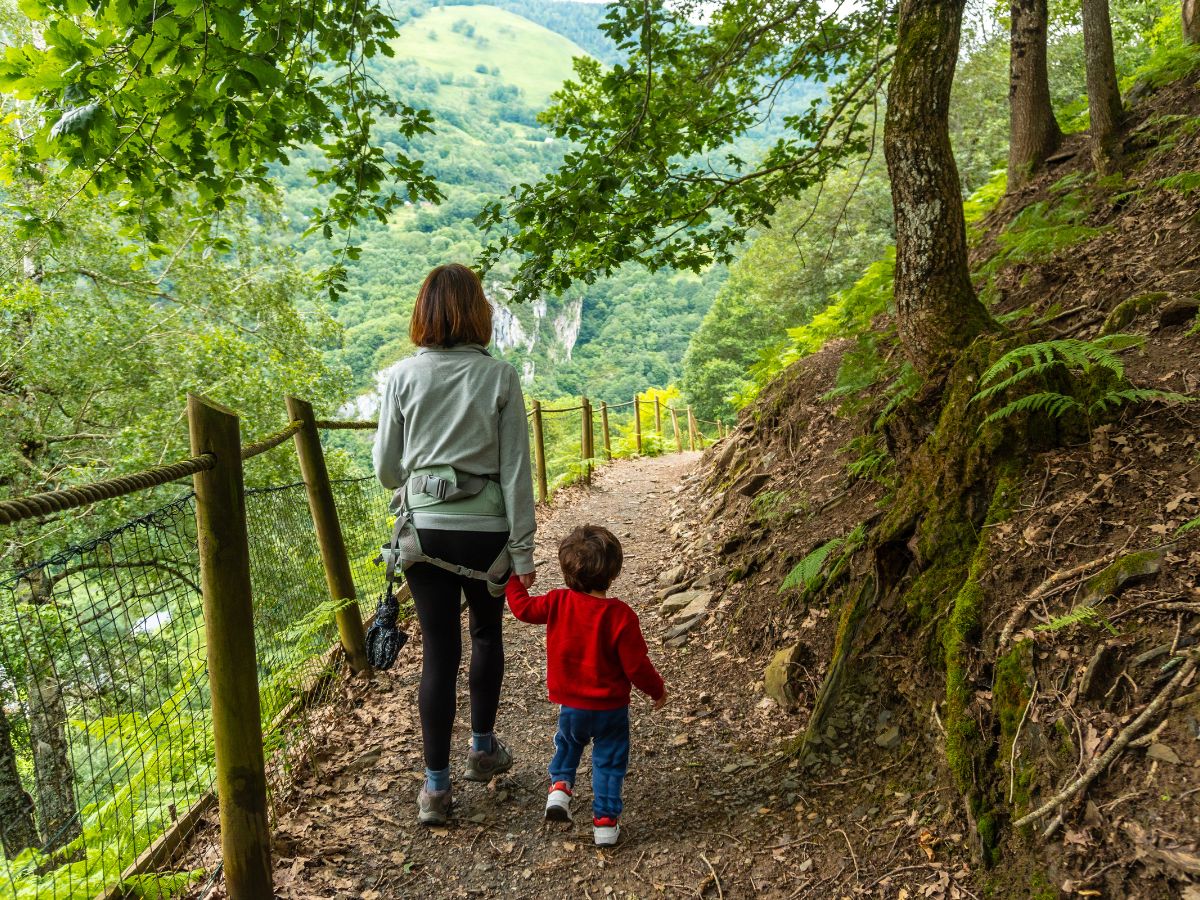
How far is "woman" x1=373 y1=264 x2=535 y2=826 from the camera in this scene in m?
2.70

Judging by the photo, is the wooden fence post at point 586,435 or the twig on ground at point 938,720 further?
the wooden fence post at point 586,435

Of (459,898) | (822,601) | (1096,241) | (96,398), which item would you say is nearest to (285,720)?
(459,898)

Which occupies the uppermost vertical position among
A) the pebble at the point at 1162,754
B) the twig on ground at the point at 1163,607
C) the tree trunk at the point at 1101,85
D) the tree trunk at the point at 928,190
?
the tree trunk at the point at 1101,85

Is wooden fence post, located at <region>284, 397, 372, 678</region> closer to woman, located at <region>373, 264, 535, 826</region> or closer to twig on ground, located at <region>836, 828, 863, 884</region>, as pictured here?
woman, located at <region>373, 264, 535, 826</region>

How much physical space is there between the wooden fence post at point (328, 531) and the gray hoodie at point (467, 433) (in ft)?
4.79

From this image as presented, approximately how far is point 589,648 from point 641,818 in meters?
0.83

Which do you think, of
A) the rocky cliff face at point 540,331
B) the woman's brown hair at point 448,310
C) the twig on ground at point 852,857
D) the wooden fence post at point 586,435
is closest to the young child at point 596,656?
the twig on ground at point 852,857

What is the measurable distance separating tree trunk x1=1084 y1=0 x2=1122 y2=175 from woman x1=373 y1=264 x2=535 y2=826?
18.6 ft

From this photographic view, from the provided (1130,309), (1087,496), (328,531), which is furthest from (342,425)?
(1130,309)

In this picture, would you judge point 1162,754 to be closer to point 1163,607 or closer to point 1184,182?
point 1163,607

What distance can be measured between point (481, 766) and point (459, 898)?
24.5 inches

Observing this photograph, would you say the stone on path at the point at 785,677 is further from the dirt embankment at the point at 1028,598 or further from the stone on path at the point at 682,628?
the stone on path at the point at 682,628

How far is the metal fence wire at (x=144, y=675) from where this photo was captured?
2299mm

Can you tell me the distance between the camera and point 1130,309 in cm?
355
